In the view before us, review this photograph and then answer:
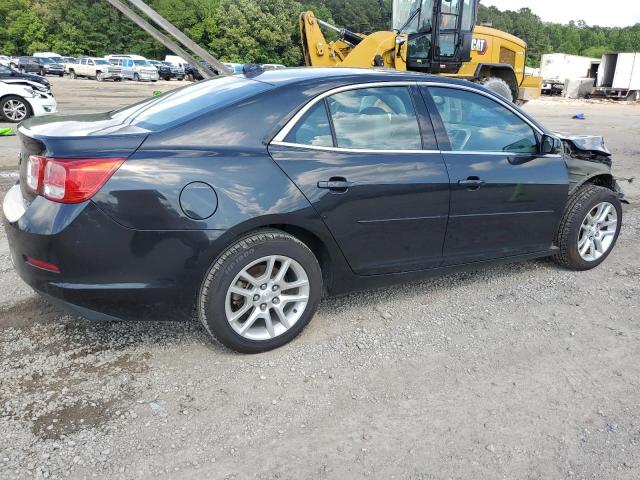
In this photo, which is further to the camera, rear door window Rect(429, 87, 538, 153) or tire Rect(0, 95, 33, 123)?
tire Rect(0, 95, 33, 123)

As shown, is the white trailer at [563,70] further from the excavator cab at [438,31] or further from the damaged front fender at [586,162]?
the damaged front fender at [586,162]

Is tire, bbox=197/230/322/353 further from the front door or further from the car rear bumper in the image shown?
the front door

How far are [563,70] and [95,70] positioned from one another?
119 ft

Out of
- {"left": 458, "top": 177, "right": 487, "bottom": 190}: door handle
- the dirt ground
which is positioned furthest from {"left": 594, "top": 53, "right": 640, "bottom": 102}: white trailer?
{"left": 458, "top": 177, "right": 487, "bottom": 190}: door handle

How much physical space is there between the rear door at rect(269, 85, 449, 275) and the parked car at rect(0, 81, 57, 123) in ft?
36.1

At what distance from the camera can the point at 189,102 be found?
10.7 feet

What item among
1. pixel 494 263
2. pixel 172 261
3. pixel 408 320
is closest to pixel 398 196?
pixel 408 320

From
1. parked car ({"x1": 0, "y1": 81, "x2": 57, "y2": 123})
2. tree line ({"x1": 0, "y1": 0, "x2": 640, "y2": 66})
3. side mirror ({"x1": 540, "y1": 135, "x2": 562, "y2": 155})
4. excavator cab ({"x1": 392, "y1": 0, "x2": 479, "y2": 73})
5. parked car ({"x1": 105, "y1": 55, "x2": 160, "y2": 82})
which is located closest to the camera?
side mirror ({"x1": 540, "y1": 135, "x2": 562, "y2": 155})

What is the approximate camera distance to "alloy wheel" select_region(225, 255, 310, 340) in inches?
118

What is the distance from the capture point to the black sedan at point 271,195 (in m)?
2.67

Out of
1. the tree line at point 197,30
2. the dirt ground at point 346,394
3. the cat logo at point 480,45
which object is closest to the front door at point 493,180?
the dirt ground at point 346,394

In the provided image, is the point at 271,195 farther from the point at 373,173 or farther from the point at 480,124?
the point at 480,124

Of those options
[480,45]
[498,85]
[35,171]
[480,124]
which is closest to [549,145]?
[480,124]

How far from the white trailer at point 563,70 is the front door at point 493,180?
38.9m
